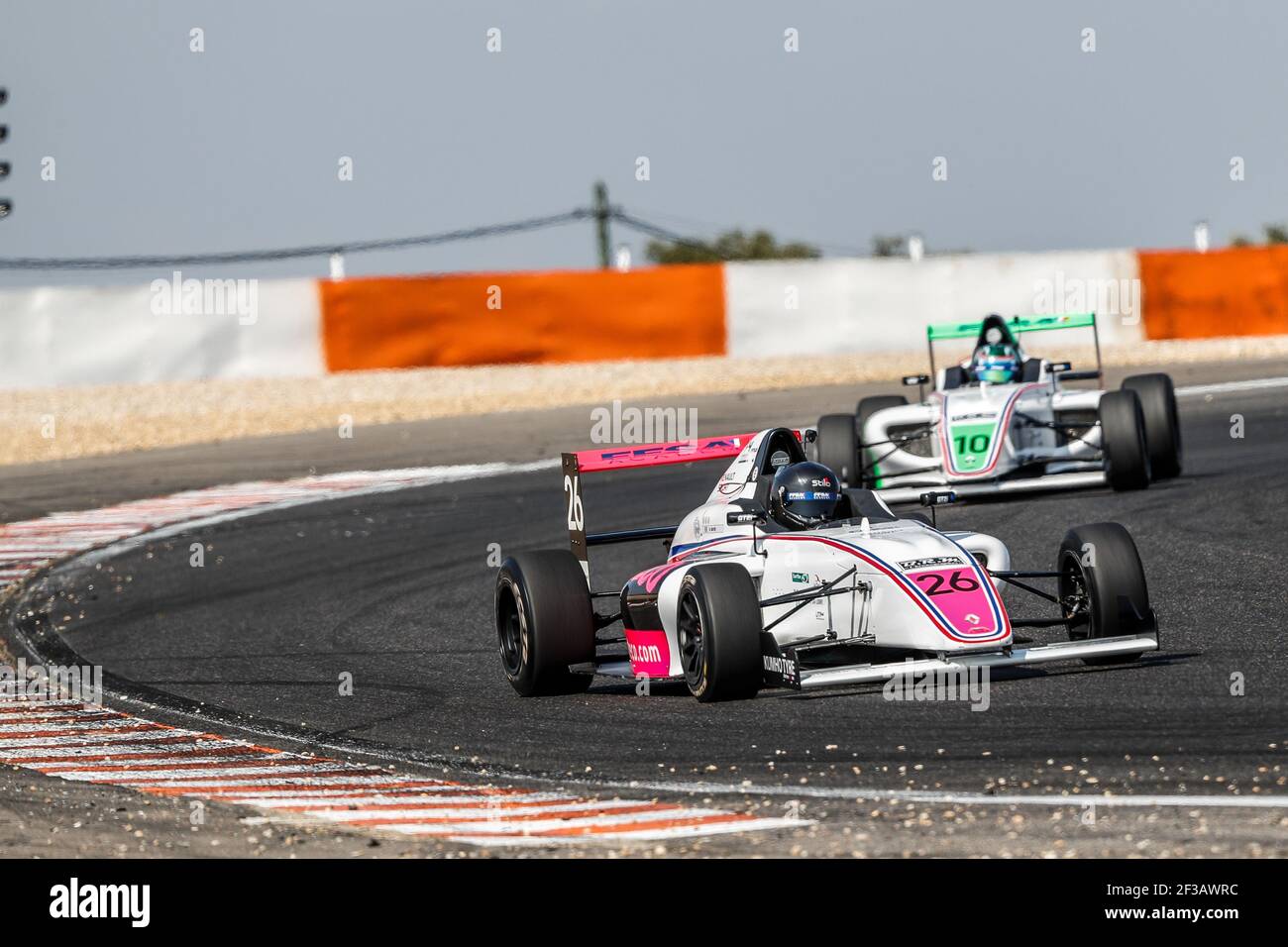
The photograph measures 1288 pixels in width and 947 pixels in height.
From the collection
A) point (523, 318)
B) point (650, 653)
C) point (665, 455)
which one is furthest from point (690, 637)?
point (523, 318)

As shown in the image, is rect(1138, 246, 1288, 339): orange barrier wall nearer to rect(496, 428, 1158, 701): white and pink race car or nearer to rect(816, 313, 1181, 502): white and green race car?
rect(816, 313, 1181, 502): white and green race car

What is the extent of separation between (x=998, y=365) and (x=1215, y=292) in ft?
47.4

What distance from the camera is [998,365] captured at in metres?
17.0

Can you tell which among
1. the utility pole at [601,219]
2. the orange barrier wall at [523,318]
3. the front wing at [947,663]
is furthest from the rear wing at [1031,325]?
the utility pole at [601,219]

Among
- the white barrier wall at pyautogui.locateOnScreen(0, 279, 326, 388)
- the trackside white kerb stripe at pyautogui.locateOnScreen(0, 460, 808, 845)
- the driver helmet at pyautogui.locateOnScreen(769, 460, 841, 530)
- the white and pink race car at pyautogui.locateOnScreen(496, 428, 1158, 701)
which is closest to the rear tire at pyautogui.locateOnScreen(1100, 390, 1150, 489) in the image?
the white and pink race car at pyautogui.locateOnScreen(496, 428, 1158, 701)

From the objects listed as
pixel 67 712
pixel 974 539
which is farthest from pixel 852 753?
pixel 67 712

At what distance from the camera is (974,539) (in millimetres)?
10141

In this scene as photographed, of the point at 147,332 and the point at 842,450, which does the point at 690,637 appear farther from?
the point at 147,332

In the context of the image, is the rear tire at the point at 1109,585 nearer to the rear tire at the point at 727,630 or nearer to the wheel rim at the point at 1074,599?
the wheel rim at the point at 1074,599

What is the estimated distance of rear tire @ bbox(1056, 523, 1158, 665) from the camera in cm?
942

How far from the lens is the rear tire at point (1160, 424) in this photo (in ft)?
54.3

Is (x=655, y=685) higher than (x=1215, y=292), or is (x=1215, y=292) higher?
(x=1215, y=292)

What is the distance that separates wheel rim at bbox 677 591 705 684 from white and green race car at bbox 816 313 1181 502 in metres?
5.87
